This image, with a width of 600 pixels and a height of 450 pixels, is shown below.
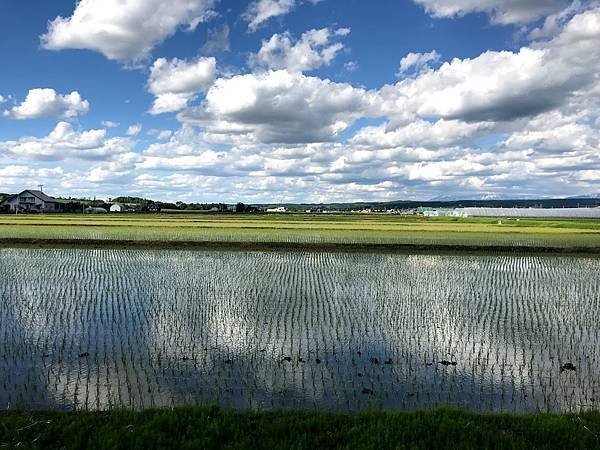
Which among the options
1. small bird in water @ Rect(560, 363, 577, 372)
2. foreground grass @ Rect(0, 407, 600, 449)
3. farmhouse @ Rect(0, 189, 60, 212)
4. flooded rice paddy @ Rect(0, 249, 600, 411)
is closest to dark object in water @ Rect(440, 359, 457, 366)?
flooded rice paddy @ Rect(0, 249, 600, 411)

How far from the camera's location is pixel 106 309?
38.9ft

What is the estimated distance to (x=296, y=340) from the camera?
9.19 m

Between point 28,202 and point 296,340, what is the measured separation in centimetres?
9182

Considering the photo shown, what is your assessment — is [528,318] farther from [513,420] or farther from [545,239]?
[545,239]

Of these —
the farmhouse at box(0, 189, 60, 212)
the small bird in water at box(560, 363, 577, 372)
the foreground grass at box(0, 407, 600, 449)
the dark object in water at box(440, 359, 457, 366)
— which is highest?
the farmhouse at box(0, 189, 60, 212)

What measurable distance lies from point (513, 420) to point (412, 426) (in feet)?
4.06

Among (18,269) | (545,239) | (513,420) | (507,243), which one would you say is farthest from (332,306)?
(545,239)

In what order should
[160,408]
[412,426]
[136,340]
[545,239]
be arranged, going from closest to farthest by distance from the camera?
[412,426] < [160,408] < [136,340] < [545,239]

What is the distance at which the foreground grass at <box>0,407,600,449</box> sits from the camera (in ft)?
15.5

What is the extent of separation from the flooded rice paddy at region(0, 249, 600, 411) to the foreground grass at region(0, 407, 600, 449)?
785mm

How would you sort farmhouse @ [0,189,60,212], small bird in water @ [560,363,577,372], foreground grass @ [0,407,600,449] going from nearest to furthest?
foreground grass @ [0,407,600,449] < small bird in water @ [560,363,577,372] < farmhouse @ [0,189,60,212]

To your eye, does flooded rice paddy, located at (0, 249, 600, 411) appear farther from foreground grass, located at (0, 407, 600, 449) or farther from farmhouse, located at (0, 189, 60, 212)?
farmhouse, located at (0, 189, 60, 212)

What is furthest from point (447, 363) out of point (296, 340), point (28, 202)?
point (28, 202)

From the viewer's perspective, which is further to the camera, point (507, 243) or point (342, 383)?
point (507, 243)
